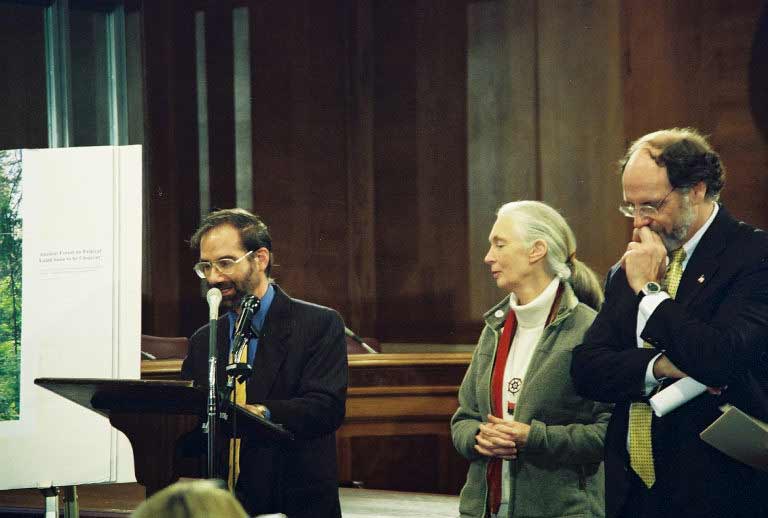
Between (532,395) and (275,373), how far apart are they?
30.3 inches

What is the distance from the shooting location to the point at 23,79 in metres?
7.21

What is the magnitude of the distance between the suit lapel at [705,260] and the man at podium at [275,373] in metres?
1.12

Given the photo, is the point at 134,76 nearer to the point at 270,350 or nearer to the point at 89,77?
the point at 89,77

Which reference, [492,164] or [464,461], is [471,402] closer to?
[464,461]

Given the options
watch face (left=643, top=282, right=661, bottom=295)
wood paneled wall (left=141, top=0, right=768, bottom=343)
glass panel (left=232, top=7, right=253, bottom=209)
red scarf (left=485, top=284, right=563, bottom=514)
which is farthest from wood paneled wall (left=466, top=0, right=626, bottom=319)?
watch face (left=643, top=282, right=661, bottom=295)

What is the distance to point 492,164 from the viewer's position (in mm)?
6340

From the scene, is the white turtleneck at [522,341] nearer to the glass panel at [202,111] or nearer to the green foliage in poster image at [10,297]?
the green foliage in poster image at [10,297]

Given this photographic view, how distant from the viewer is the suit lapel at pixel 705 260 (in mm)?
2428

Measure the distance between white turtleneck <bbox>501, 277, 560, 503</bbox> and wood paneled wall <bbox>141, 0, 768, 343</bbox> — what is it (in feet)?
8.91

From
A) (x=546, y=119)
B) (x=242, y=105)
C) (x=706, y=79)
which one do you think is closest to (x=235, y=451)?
(x=706, y=79)

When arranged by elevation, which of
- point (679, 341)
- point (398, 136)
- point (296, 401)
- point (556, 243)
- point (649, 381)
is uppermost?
point (398, 136)

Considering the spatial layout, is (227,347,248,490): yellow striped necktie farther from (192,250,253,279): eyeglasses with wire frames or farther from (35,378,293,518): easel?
(192,250,253,279): eyeglasses with wire frames

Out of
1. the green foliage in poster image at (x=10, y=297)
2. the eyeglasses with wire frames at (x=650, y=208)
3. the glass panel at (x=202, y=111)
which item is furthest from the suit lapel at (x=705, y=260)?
the glass panel at (x=202, y=111)

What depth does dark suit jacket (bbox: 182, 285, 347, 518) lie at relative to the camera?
2957 millimetres
